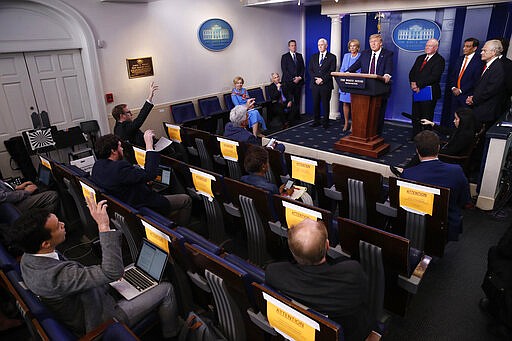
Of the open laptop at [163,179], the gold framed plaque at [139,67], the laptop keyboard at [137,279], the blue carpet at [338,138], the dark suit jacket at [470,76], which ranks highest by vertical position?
the gold framed plaque at [139,67]

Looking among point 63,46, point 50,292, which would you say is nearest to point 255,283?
point 50,292

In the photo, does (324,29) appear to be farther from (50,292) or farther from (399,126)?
(50,292)

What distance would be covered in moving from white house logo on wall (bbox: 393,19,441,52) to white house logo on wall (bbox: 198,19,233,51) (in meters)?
3.56

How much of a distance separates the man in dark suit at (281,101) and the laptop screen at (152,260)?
19.5 ft

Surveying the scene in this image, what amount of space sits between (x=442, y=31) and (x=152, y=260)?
7.01m

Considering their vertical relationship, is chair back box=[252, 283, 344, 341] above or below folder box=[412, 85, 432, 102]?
below

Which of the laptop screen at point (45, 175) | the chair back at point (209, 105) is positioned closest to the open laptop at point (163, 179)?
the laptop screen at point (45, 175)

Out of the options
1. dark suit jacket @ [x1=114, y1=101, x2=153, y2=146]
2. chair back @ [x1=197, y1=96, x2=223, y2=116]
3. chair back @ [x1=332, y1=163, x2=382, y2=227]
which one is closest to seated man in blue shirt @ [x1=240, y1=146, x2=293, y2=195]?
chair back @ [x1=332, y1=163, x2=382, y2=227]

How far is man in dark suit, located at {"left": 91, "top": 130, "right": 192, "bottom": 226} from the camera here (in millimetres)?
2902

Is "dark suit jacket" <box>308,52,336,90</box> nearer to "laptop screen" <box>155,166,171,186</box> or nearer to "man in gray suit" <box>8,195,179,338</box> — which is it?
"laptop screen" <box>155,166,171,186</box>

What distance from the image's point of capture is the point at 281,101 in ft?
26.3

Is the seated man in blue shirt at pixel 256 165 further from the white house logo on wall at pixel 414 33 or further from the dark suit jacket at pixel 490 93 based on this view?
the white house logo on wall at pixel 414 33

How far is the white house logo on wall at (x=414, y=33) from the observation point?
22.4 feet

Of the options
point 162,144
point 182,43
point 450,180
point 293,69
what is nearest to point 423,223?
point 450,180
